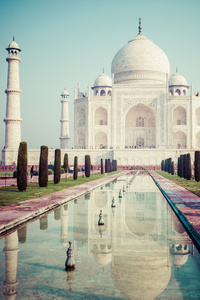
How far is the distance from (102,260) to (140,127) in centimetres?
3555

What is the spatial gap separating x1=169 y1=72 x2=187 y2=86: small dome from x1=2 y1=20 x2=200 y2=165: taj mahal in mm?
11

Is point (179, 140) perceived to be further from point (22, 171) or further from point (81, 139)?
point (22, 171)

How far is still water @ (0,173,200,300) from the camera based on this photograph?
9.68 ft

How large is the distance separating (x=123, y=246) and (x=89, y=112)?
106 ft

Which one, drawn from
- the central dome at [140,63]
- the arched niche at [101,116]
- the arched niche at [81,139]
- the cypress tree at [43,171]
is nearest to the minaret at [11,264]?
the cypress tree at [43,171]

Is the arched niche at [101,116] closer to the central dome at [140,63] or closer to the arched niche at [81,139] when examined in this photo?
the arched niche at [81,139]

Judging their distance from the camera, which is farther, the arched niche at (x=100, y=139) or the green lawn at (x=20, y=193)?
the arched niche at (x=100, y=139)

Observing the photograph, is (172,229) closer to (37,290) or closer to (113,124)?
(37,290)

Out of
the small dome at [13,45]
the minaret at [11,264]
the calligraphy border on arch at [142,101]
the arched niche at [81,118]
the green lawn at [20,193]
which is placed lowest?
the minaret at [11,264]

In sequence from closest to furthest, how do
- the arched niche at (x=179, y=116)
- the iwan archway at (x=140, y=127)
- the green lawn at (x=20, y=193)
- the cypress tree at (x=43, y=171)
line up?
the green lawn at (x=20, y=193) < the cypress tree at (x=43, y=171) < the arched niche at (x=179, y=116) < the iwan archway at (x=140, y=127)

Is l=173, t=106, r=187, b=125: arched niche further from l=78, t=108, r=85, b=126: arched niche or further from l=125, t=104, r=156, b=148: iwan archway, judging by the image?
l=78, t=108, r=85, b=126: arched niche

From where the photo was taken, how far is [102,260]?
3799mm

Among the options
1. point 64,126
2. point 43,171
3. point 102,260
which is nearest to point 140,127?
point 64,126

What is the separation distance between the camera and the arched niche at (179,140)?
122 ft
